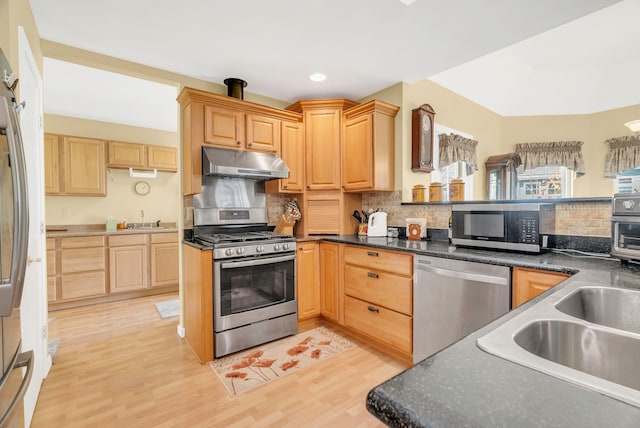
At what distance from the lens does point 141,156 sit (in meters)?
4.29

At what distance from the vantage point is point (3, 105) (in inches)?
33.3

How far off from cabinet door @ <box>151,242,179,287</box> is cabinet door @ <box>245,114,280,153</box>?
2.15 m

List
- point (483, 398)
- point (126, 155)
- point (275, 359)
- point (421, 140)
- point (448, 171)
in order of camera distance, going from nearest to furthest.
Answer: point (483, 398) < point (275, 359) < point (421, 140) < point (448, 171) < point (126, 155)

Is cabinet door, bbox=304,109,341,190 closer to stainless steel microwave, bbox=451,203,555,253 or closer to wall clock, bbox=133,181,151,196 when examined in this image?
stainless steel microwave, bbox=451,203,555,253

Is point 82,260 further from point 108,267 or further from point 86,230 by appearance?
point 86,230

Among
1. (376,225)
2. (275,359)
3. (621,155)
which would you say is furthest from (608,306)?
(621,155)

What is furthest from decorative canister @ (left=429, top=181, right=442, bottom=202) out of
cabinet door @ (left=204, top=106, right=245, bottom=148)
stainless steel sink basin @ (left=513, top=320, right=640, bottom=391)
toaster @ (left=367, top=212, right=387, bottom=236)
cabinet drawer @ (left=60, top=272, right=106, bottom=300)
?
cabinet drawer @ (left=60, top=272, right=106, bottom=300)

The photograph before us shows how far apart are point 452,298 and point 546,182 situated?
3.45m

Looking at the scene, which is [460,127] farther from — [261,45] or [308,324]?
[308,324]

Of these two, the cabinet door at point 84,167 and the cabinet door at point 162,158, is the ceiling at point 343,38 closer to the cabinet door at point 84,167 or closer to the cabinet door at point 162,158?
the cabinet door at point 84,167

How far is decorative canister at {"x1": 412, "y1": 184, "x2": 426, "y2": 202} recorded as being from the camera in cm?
289

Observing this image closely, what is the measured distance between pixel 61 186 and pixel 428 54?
14.8 ft

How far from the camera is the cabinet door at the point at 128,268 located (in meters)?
3.71

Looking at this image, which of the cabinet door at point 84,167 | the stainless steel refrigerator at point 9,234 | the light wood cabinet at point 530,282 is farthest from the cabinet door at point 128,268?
the light wood cabinet at point 530,282
